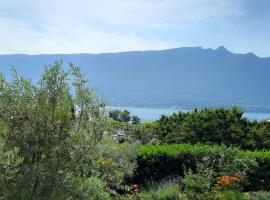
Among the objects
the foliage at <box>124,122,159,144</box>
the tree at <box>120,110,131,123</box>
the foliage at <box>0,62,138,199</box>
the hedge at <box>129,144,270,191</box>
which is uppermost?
the foliage at <box>0,62,138,199</box>

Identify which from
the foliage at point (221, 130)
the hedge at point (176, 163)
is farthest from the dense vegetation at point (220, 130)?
the hedge at point (176, 163)

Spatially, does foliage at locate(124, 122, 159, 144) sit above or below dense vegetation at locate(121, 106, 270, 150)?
below

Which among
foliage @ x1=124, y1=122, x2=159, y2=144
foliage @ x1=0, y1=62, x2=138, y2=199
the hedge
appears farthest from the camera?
foliage @ x1=124, y1=122, x2=159, y2=144

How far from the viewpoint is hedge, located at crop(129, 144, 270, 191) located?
46.2 ft

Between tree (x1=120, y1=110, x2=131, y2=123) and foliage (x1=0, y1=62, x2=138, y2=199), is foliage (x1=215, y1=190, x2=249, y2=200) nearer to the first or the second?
foliage (x1=0, y1=62, x2=138, y2=199)

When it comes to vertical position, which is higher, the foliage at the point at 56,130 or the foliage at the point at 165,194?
the foliage at the point at 56,130

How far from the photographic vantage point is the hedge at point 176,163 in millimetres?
14070

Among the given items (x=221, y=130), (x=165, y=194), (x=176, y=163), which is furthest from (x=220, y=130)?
(x=165, y=194)

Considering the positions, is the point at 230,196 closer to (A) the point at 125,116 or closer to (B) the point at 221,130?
(B) the point at 221,130

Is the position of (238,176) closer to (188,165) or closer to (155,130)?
(188,165)

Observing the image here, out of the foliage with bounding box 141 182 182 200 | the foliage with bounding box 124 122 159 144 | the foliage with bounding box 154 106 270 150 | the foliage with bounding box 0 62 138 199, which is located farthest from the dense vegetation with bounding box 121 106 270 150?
the foliage with bounding box 0 62 138 199

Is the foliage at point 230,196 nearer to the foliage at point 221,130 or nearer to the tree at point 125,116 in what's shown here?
the foliage at point 221,130

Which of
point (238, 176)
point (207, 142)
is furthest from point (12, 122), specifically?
point (207, 142)

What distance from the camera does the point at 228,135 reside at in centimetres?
1811
